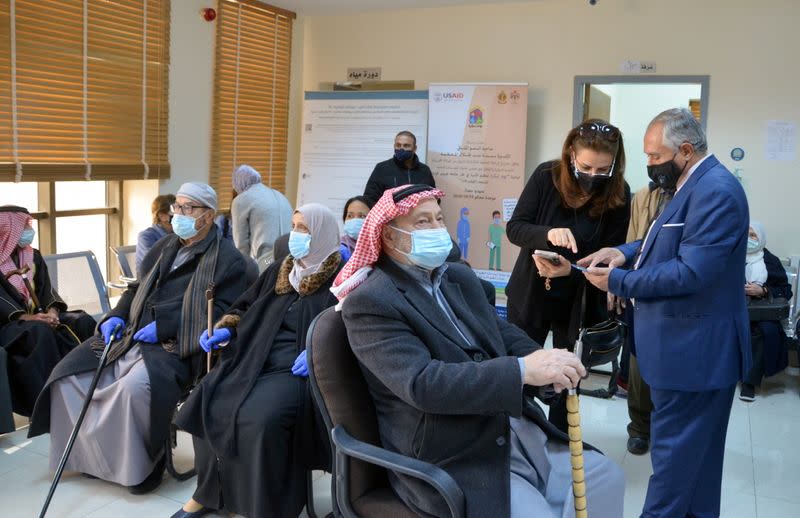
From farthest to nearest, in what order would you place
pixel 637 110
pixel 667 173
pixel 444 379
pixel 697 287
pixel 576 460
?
pixel 637 110, pixel 667 173, pixel 697 287, pixel 576 460, pixel 444 379

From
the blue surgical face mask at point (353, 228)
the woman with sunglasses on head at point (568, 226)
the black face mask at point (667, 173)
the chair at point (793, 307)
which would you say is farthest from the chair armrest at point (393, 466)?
the chair at point (793, 307)

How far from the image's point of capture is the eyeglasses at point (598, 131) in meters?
2.67

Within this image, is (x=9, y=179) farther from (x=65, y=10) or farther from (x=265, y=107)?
(x=265, y=107)

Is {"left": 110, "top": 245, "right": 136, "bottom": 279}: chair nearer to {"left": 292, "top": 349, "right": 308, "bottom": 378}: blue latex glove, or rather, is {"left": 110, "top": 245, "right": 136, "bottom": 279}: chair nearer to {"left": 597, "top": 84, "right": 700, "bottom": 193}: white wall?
{"left": 292, "top": 349, "right": 308, "bottom": 378}: blue latex glove

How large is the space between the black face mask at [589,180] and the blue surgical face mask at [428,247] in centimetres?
99

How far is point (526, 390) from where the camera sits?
77.4 inches

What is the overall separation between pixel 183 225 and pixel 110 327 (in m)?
0.59

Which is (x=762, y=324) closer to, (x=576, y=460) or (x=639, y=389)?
(x=639, y=389)

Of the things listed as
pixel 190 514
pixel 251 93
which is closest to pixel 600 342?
pixel 190 514

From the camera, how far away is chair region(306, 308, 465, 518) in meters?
1.85

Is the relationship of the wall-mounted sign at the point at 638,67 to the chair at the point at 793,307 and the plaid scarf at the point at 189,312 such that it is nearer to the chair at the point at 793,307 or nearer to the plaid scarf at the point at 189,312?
the chair at the point at 793,307

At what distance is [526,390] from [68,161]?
4450 mm

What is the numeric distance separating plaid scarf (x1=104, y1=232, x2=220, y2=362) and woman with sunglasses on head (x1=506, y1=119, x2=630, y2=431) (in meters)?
1.41

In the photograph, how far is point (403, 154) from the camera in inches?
234
